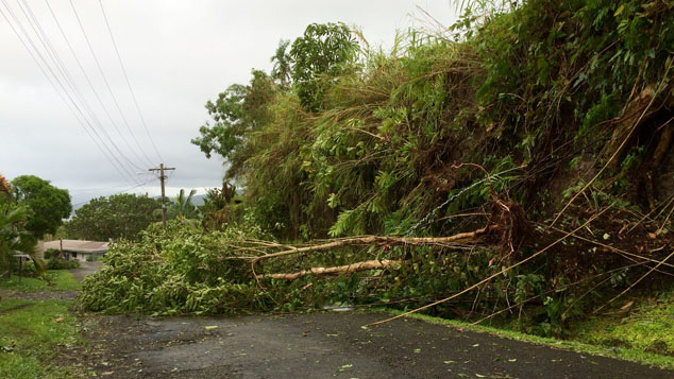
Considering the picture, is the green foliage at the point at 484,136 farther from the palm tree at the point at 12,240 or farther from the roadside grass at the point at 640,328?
the palm tree at the point at 12,240

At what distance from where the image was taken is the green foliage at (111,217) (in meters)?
51.2

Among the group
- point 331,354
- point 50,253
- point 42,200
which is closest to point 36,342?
point 331,354

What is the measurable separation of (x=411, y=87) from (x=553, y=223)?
2908mm

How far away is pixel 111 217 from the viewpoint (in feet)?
168

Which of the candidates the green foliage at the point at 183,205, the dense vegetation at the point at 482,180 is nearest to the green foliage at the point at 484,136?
the dense vegetation at the point at 482,180

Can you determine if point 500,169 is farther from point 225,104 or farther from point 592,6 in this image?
point 225,104

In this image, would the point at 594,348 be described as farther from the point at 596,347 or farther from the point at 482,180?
the point at 482,180

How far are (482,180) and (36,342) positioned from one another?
4.79 m

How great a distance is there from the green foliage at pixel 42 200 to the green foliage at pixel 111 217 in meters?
18.6

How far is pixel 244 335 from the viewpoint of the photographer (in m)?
4.92

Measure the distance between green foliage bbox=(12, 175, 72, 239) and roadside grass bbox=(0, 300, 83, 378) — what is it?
2684cm

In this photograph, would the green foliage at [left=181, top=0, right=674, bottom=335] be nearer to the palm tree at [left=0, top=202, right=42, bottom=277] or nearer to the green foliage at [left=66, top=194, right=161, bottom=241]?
the palm tree at [left=0, top=202, right=42, bottom=277]

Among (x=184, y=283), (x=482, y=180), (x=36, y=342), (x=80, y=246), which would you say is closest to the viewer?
(x=36, y=342)

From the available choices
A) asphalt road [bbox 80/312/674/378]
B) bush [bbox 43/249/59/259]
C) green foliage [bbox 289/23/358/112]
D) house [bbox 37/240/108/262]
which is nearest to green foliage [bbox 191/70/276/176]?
green foliage [bbox 289/23/358/112]
